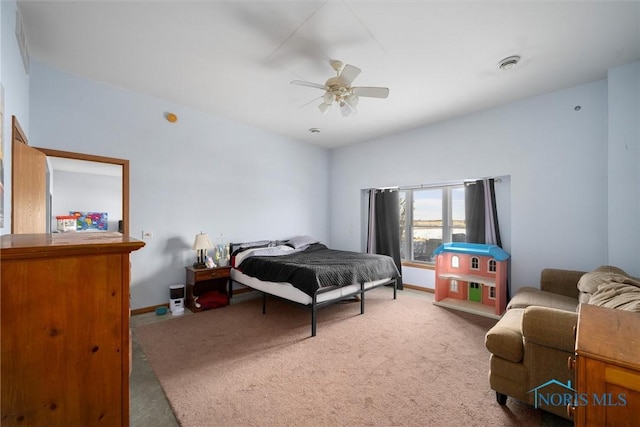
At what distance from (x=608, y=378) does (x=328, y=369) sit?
6.02 feet

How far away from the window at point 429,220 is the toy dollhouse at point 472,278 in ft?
1.48

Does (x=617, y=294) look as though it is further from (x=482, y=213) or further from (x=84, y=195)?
(x=84, y=195)

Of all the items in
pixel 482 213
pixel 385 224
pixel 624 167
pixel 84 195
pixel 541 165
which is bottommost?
pixel 385 224

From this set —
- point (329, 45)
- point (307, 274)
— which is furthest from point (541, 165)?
point (307, 274)

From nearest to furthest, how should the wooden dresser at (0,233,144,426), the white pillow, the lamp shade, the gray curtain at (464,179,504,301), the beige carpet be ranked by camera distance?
the wooden dresser at (0,233,144,426), the beige carpet, the lamp shade, the gray curtain at (464,179,504,301), the white pillow

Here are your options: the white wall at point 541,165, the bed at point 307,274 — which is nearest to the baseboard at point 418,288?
the white wall at point 541,165

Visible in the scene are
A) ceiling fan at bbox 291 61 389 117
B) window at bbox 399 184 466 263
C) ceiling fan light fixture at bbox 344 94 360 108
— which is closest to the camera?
ceiling fan at bbox 291 61 389 117

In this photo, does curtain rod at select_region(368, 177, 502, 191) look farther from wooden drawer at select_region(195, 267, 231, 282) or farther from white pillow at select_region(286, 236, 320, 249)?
wooden drawer at select_region(195, 267, 231, 282)

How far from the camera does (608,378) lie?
859 millimetres

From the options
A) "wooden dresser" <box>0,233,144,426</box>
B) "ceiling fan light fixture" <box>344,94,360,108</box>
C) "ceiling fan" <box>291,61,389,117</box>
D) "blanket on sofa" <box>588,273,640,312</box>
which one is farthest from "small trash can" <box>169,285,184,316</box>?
"blanket on sofa" <box>588,273,640,312</box>

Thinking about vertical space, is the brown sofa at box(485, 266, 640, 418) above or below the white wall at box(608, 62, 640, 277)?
below

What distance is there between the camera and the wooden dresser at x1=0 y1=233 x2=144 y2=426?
0.81 metres

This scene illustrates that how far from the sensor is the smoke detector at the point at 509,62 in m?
2.53

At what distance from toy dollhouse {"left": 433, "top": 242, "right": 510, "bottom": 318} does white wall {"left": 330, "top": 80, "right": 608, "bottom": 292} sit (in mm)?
295
